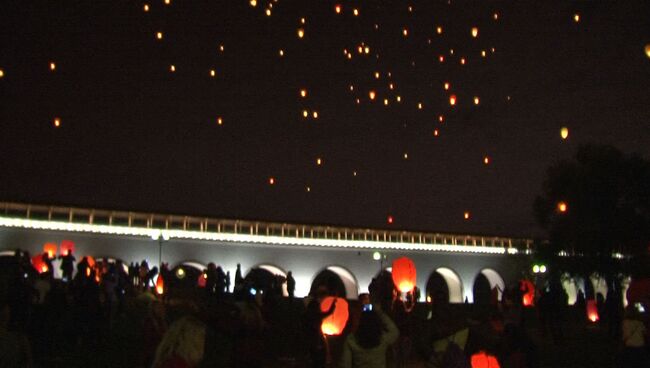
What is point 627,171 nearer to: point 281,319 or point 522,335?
point 281,319

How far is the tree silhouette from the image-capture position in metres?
32.3

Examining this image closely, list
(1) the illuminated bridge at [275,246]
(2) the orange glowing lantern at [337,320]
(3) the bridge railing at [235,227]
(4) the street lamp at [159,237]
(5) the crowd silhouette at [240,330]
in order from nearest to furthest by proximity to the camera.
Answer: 1. (5) the crowd silhouette at [240,330]
2. (2) the orange glowing lantern at [337,320]
3. (1) the illuminated bridge at [275,246]
4. (3) the bridge railing at [235,227]
5. (4) the street lamp at [159,237]

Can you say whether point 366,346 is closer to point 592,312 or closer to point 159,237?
point 592,312

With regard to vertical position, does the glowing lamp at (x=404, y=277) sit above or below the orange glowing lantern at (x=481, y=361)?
above

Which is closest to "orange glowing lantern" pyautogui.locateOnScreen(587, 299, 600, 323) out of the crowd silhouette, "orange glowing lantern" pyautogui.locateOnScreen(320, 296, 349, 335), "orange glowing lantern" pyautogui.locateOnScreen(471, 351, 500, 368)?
the crowd silhouette

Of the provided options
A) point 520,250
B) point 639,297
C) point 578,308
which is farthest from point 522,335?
point 520,250

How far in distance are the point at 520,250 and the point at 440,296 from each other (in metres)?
29.9

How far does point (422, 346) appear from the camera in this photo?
5625 millimetres

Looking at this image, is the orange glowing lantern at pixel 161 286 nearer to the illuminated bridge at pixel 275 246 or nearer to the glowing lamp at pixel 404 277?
the glowing lamp at pixel 404 277

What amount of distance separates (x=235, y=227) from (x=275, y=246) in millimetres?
2034

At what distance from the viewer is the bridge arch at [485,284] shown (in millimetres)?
42438

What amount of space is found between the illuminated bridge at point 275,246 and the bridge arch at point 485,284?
61mm

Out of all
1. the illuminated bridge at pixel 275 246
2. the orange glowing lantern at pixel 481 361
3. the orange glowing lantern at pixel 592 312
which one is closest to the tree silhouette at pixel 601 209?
the illuminated bridge at pixel 275 246

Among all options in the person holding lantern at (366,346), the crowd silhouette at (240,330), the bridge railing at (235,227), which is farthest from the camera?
the bridge railing at (235,227)
